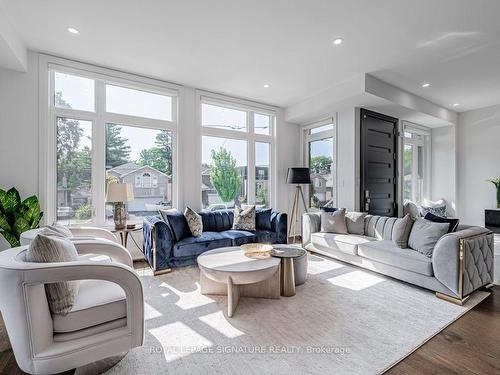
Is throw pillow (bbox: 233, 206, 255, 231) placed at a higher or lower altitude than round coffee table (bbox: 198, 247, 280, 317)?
higher

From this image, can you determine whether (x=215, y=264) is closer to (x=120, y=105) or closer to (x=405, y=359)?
(x=405, y=359)

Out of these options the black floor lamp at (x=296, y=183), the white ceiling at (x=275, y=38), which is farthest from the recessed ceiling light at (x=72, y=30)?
the black floor lamp at (x=296, y=183)

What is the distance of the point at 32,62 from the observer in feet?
10.6

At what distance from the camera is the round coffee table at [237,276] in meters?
2.34

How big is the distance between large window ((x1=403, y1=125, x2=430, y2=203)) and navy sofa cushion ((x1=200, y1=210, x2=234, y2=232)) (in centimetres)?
408

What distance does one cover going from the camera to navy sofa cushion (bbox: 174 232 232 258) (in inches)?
136

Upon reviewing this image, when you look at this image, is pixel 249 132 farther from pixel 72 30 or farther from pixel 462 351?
pixel 462 351

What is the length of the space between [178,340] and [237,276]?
26.3 inches

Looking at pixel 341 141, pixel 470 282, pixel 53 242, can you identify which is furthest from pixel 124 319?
pixel 341 141

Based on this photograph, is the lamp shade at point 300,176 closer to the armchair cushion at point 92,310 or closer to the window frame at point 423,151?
the window frame at point 423,151

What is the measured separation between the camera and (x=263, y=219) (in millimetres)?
4426

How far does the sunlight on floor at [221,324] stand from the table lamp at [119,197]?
6.23ft

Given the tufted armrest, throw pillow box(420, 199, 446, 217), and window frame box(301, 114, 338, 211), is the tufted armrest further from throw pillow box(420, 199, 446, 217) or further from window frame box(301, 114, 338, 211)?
throw pillow box(420, 199, 446, 217)

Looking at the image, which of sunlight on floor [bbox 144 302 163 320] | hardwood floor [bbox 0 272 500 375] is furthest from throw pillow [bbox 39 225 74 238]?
sunlight on floor [bbox 144 302 163 320]
